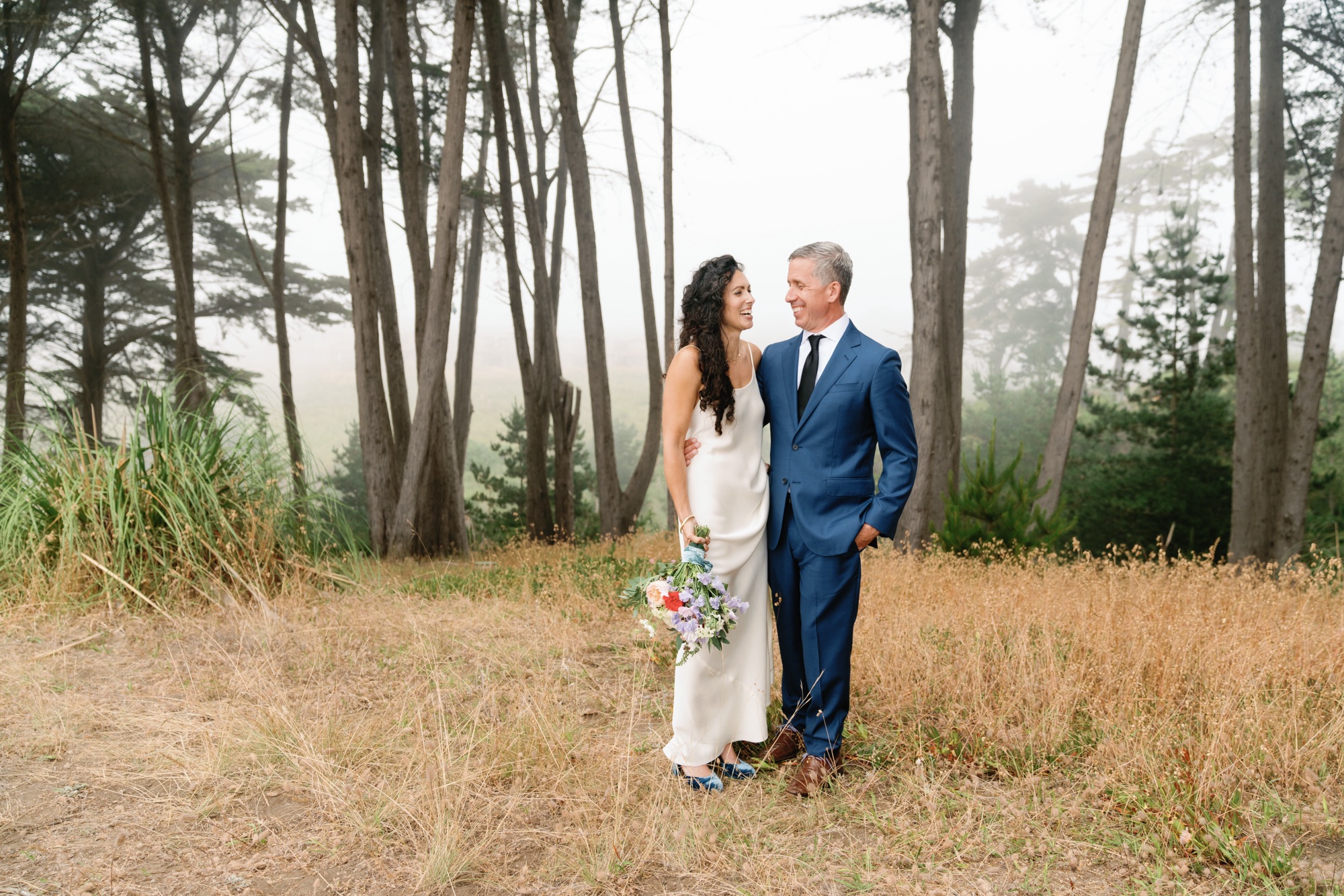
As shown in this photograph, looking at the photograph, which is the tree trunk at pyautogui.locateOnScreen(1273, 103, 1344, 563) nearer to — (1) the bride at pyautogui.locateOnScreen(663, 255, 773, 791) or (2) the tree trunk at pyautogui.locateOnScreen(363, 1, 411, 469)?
(1) the bride at pyautogui.locateOnScreen(663, 255, 773, 791)

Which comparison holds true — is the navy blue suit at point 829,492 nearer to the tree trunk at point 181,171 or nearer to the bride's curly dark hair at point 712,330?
the bride's curly dark hair at point 712,330

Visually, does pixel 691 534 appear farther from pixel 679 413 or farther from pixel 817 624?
pixel 817 624

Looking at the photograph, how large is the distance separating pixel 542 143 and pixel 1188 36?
390 inches

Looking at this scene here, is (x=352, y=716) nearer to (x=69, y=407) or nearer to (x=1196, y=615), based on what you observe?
(x=69, y=407)

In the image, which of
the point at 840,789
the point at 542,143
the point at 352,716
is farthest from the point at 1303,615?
the point at 542,143

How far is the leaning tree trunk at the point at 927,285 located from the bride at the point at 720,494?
16.4 ft

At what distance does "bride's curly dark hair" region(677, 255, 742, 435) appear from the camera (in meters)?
3.27

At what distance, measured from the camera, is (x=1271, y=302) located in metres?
10.4

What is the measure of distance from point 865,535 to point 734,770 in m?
1.17

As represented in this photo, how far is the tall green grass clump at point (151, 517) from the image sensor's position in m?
6.14

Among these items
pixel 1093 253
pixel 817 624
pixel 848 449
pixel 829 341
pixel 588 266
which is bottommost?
pixel 817 624

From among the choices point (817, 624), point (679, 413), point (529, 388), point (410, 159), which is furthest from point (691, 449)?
point (529, 388)

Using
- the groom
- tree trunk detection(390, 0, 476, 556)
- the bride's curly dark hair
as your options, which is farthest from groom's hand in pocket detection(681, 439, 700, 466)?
tree trunk detection(390, 0, 476, 556)

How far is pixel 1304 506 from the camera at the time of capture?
32.2 feet
